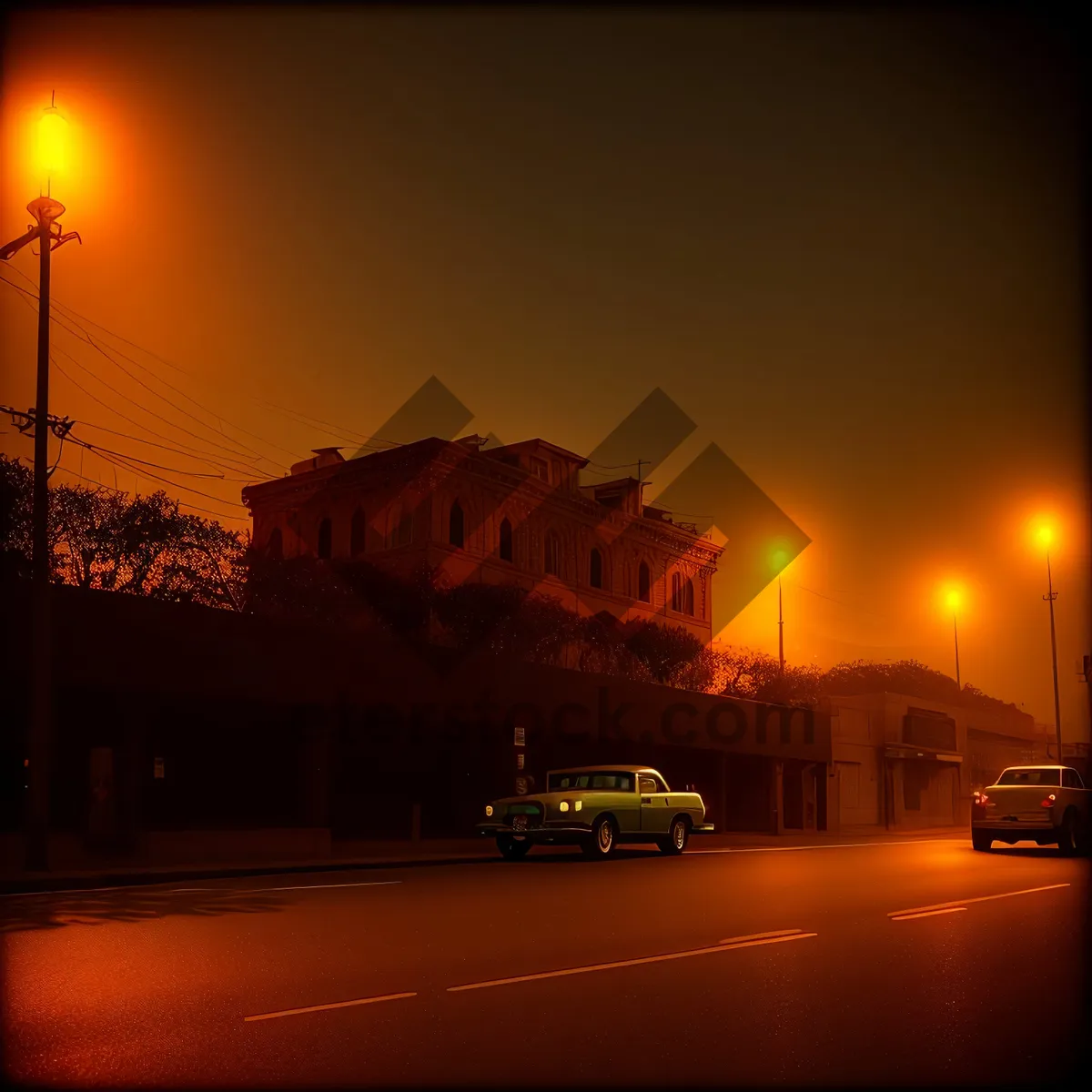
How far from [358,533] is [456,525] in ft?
18.5

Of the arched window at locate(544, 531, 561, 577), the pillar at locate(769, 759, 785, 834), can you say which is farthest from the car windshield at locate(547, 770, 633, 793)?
the arched window at locate(544, 531, 561, 577)

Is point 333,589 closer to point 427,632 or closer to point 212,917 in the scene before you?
point 427,632

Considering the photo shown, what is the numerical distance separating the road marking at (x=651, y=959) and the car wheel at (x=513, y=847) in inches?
489

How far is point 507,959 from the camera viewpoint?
10.2 metres

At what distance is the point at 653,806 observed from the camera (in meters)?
25.0

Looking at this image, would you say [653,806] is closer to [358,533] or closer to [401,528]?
[401,528]

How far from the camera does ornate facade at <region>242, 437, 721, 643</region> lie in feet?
216

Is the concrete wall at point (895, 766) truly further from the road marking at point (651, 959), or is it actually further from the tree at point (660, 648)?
the road marking at point (651, 959)

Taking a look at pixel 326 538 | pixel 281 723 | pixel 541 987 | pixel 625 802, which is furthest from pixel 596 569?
pixel 541 987

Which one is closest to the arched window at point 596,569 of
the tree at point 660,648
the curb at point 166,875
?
the tree at point 660,648

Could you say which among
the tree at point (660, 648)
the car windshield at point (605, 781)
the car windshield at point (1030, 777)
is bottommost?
the car windshield at point (1030, 777)

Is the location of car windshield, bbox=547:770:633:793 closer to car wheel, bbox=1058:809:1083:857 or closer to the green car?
the green car

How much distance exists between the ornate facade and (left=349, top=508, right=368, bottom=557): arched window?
0.07 meters

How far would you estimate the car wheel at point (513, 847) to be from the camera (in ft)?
79.5
